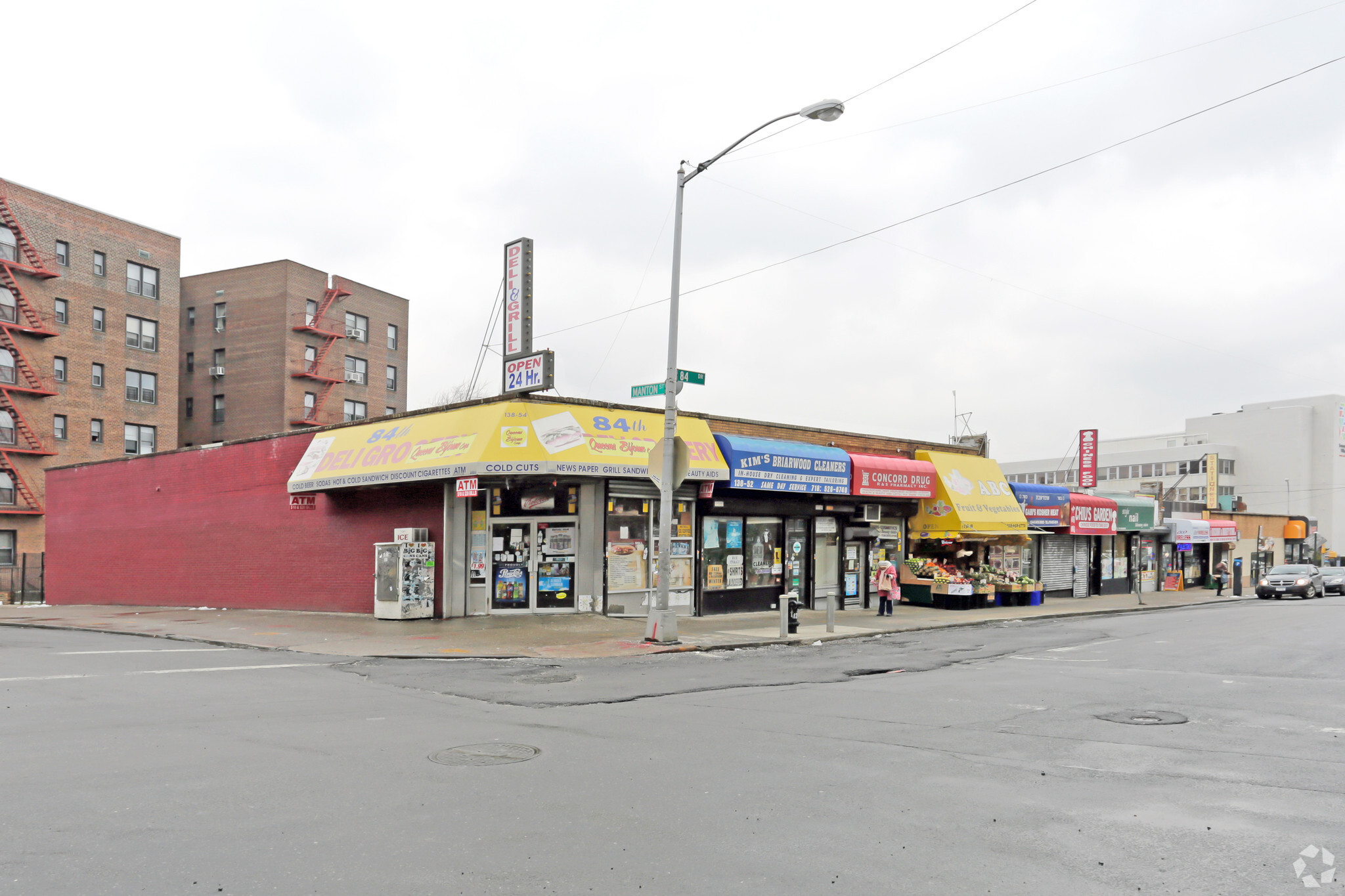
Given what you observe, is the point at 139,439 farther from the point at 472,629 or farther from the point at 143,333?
the point at 472,629

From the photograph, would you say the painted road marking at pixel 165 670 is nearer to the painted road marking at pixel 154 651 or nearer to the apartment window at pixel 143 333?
the painted road marking at pixel 154 651

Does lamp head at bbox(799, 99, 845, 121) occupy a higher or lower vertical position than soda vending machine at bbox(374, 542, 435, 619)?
higher

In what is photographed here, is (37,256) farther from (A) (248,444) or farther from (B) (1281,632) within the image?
(B) (1281,632)

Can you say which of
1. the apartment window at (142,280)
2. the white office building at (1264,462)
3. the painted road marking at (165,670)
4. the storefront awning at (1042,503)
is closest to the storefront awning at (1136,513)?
the storefront awning at (1042,503)

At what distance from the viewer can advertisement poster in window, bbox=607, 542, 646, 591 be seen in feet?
68.1

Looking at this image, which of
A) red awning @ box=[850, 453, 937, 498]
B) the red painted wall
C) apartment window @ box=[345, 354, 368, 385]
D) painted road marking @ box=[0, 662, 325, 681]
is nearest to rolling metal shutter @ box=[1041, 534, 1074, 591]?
red awning @ box=[850, 453, 937, 498]

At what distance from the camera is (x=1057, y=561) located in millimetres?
33719

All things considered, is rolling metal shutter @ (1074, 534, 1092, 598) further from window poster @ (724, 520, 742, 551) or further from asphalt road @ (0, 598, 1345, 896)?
asphalt road @ (0, 598, 1345, 896)

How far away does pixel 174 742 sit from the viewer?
8.15 m

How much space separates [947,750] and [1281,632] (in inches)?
669

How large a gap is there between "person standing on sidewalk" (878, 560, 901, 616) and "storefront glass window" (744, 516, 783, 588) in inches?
106

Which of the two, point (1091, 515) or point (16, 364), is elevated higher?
point (16, 364)

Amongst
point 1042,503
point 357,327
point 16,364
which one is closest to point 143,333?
point 16,364

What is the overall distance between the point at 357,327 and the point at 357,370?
2.95 metres
